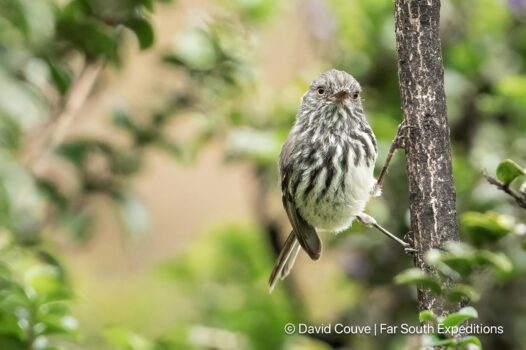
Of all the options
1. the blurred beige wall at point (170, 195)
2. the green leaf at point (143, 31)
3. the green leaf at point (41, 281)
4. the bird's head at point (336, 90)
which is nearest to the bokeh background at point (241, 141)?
the green leaf at point (143, 31)

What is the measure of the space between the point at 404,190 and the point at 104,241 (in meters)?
3.78

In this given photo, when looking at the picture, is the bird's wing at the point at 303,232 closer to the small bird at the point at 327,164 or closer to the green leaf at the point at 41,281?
the small bird at the point at 327,164

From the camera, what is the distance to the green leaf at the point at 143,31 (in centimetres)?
330

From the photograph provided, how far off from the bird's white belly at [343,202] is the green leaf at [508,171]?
60.0 inches

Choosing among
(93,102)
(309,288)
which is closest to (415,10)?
(93,102)

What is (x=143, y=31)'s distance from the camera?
3.33 metres

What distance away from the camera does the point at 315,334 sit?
5.11m

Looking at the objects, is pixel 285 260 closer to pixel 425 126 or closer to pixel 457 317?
pixel 425 126

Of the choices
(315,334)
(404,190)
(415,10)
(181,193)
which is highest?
(181,193)

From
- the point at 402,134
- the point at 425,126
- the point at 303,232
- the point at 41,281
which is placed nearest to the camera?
the point at 425,126

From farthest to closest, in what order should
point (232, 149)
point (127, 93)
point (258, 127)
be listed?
point (127, 93), point (258, 127), point (232, 149)

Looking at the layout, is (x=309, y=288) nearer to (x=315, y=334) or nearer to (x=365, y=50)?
(x=315, y=334)

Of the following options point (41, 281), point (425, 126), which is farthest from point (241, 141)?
point (425, 126)

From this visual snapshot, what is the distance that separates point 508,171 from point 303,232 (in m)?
1.81
